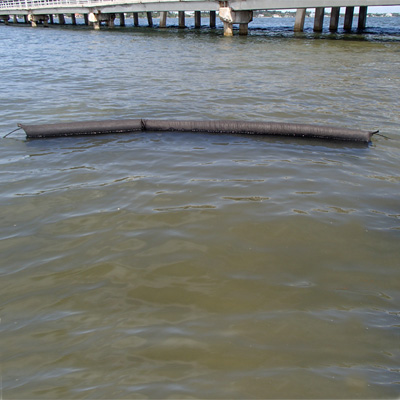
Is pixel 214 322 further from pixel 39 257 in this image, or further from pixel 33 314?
pixel 39 257

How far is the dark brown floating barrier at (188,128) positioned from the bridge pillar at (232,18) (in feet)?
92.3

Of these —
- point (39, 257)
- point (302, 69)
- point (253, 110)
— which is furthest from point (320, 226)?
point (302, 69)

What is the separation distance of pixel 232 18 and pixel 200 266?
3299 centimetres

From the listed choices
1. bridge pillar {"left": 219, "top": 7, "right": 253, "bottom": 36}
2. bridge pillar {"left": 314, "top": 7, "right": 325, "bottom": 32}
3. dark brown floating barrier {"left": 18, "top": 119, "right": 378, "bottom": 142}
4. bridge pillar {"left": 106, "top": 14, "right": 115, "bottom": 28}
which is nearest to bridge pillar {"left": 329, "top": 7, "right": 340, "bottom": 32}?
bridge pillar {"left": 314, "top": 7, "right": 325, "bottom": 32}

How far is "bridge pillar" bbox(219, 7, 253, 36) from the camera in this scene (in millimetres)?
32344

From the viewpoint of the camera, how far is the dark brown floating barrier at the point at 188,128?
287 inches

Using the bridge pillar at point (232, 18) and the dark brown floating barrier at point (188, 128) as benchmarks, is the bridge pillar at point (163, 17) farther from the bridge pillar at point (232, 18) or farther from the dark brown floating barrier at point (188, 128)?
the dark brown floating barrier at point (188, 128)

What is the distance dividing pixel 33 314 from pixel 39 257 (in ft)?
2.72

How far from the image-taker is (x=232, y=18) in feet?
107

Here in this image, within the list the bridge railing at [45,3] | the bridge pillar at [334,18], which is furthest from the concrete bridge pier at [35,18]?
the bridge pillar at [334,18]

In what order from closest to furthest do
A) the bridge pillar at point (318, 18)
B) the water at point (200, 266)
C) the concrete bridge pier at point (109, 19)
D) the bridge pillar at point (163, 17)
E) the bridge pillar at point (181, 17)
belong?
the water at point (200, 266)
the bridge pillar at point (318, 18)
the bridge pillar at point (181, 17)
the bridge pillar at point (163, 17)
the concrete bridge pier at point (109, 19)

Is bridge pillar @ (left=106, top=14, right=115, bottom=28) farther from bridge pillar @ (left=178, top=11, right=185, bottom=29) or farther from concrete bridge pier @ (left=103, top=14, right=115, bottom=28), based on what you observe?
bridge pillar @ (left=178, top=11, right=185, bottom=29)

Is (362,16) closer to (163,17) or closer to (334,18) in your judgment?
(334,18)

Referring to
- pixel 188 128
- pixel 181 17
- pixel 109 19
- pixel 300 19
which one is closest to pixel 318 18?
pixel 300 19
